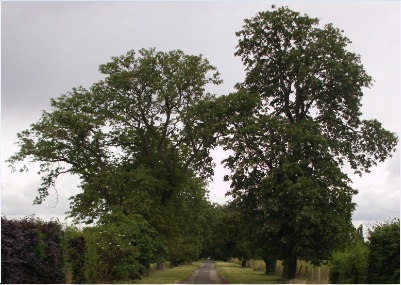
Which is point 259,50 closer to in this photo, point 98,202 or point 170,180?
point 170,180

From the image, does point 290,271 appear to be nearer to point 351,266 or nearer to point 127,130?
point 351,266

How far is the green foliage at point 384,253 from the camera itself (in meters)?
19.6

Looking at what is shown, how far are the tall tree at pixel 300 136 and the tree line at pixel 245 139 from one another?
79 millimetres

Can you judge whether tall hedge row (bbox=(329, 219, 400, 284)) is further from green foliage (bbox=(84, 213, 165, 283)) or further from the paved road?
the paved road

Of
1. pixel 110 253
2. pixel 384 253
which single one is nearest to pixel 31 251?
pixel 110 253

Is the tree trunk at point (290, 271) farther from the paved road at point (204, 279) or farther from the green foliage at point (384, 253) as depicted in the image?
the green foliage at point (384, 253)

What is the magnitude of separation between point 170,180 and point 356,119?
1523cm

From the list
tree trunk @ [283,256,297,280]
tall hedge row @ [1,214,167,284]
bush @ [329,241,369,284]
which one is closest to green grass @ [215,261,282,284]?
tree trunk @ [283,256,297,280]

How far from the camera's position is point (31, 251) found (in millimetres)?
15039

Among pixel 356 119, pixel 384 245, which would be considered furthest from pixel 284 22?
pixel 384 245

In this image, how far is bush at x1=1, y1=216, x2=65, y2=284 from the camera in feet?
43.3

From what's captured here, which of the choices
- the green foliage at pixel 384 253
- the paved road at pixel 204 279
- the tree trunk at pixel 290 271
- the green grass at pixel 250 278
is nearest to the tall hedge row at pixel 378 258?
the green foliage at pixel 384 253

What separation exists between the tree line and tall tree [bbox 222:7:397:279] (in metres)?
0.08

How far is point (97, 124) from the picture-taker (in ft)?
119
